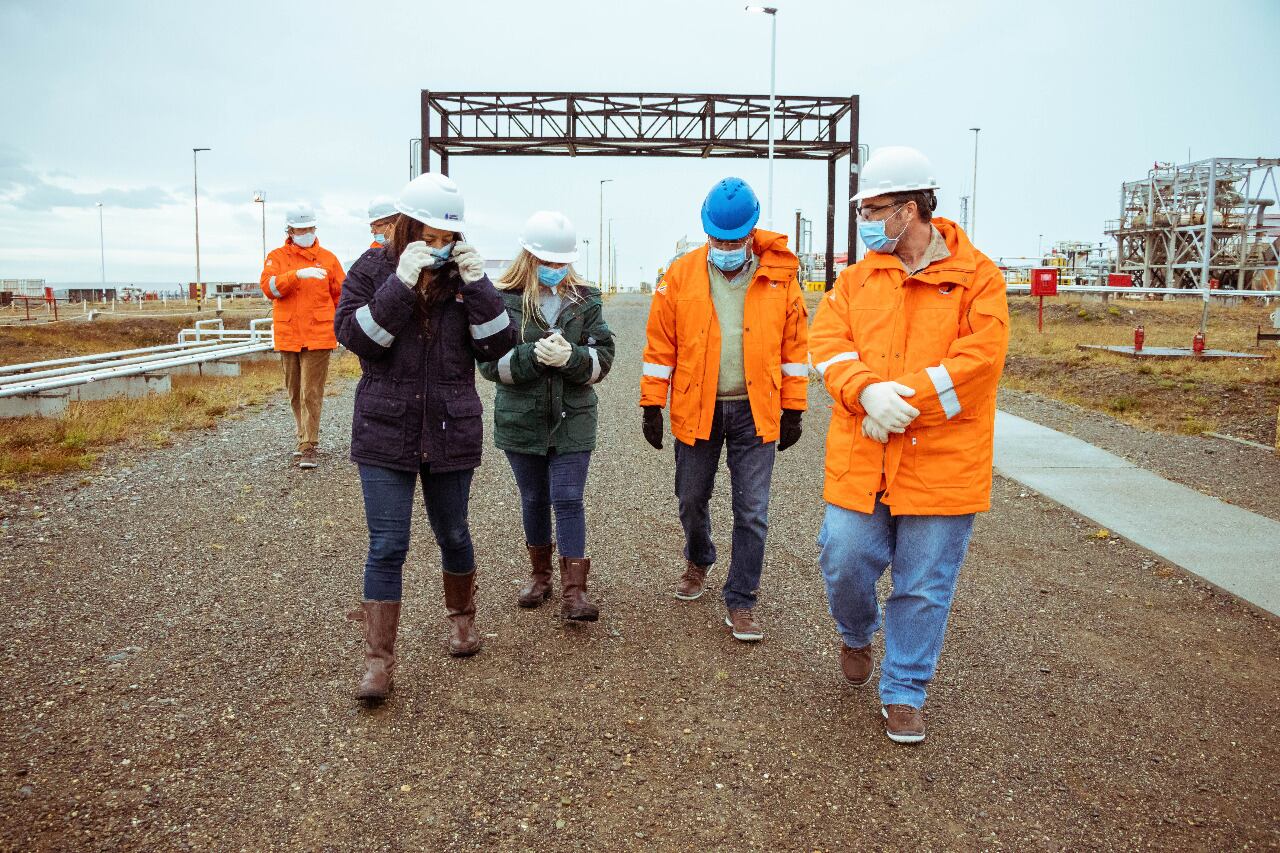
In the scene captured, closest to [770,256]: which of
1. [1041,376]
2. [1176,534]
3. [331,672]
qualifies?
[331,672]

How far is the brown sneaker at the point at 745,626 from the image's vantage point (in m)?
4.46

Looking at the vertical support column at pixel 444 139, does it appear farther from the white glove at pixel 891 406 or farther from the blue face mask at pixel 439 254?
the white glove at pixel 891 406

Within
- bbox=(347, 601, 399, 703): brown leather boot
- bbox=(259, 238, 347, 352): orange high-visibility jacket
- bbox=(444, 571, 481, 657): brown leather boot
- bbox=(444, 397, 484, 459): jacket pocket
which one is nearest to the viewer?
bbox=(347, 601, 399, 703): brown leather boot

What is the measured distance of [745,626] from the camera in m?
4.48

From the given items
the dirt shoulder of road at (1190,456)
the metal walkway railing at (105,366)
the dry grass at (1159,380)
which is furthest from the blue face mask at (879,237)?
the metal walkway railing at (105,366)

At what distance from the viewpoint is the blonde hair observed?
15.1 feet

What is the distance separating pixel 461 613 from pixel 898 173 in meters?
2.57

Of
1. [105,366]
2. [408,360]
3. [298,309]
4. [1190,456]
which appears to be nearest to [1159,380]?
[1190,456]

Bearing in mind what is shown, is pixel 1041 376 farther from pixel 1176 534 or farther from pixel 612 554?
pixel 612 554

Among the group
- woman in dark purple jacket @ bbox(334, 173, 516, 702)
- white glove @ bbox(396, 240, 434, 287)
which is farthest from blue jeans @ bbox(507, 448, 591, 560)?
white glove @ bbox(396, 240, 434, 287)

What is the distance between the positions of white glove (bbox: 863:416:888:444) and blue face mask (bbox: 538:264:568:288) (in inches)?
71.2

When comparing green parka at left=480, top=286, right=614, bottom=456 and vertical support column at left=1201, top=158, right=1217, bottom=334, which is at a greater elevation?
vertical support column at left=1201, top=158, right=1217, bottom=334

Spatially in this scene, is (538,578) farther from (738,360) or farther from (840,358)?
(840,358)

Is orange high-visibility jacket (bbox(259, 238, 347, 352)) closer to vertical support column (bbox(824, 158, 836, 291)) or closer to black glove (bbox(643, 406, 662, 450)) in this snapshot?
black glove (bbox(643, 406, 662, 450))
